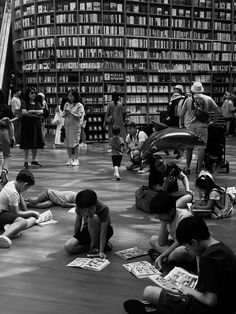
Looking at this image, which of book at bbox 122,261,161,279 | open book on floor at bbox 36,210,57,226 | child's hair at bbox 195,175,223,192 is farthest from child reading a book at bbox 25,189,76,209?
book at bbox 122,261,161,279

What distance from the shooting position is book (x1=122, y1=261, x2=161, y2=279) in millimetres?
3181

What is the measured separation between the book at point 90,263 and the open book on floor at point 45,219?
3.64 ft

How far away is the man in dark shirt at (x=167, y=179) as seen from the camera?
15.8ft

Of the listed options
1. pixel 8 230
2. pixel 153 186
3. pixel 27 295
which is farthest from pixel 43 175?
pixel 27 295

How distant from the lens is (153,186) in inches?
202

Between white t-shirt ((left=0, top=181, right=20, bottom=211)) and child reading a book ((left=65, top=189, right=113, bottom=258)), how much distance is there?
770 mm

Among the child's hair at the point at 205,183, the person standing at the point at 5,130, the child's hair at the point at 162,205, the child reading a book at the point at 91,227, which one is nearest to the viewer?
the child's hair at the point at 162,205

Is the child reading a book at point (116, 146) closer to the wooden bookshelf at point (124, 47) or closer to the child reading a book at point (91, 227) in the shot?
the child reading a book at point (91, 227)

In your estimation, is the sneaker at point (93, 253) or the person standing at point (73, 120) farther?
the person standing at point (73, 120)

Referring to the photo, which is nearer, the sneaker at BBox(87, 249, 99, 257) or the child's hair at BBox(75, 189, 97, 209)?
the child's hair at BBox(75, 189, 97, 209)

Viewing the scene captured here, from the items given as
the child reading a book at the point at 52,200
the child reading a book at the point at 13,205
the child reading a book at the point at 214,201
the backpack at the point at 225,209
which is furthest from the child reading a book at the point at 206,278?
the child reading a book at the point at 52,200

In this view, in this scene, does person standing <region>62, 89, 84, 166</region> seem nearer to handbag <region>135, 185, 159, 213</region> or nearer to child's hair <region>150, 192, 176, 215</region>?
Result: handbag <region>135, 185, 159, 213</region>

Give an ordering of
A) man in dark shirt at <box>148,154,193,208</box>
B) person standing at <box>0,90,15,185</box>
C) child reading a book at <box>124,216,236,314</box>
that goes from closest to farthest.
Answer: child reading a book at <box>124,216,236,314</box> < man in dark shirt at <box>148,154,193,208</box> < person standing at <box>0,90,15,185</box>

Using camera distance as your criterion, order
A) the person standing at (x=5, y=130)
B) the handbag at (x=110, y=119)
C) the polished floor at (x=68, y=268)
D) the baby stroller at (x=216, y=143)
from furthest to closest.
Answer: the handbag at (x=110, y=119) < the baby stroller at (x=216, y=143) < the person standing at (x=5, y=130) < the polished floor at (x=68, y=268)
